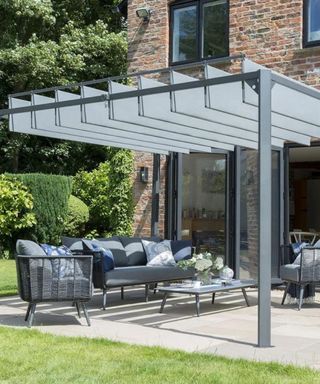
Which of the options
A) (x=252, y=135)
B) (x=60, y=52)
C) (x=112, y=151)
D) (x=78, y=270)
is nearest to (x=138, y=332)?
(x=78, y=270)

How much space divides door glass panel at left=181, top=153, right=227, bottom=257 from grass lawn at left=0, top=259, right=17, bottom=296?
3.15 m

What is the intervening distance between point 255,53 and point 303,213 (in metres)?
7.13

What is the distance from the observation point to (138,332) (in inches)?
251

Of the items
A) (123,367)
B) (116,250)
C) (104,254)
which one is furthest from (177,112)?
(123,367)

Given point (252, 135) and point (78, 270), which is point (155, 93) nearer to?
point (78, 270)

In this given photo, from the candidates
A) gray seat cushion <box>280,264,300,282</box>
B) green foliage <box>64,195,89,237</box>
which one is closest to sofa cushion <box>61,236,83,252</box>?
gray seat cushion <box>280,264,300,282</box>

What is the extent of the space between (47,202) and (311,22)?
788cm

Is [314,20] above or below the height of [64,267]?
above

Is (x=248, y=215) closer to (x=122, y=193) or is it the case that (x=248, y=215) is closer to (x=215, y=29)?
(x=122, y=193)

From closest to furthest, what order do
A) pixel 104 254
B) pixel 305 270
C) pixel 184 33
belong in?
1. pixel 104 254
2. pixel 305 270
3. pixel 184 33

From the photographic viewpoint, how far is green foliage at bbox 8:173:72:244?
49.8ft

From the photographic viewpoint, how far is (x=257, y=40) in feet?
35.3

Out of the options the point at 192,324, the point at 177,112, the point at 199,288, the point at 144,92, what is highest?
the point at 144,92

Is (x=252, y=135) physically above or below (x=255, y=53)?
below
